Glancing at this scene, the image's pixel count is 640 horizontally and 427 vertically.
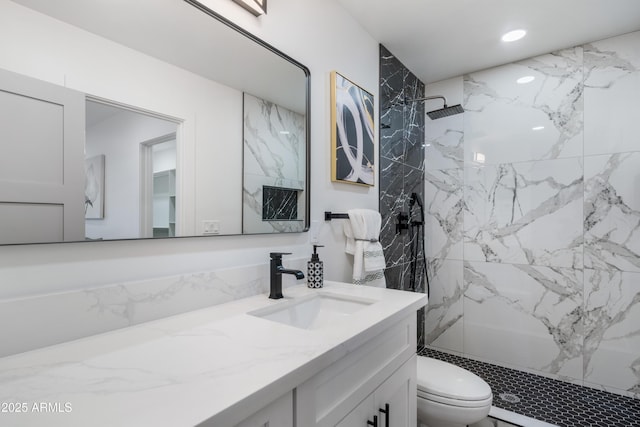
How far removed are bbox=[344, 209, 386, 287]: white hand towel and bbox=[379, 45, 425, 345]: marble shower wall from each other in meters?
0.35

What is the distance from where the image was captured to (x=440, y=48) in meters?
2.25

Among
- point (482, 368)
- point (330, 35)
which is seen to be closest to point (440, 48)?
point (330, 35)

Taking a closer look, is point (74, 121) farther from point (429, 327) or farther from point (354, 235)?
point (429, 327)

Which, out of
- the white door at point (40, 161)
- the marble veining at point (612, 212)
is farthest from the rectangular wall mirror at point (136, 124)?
the marble veining at point (612, 212)

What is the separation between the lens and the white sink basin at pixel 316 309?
118 centimetres

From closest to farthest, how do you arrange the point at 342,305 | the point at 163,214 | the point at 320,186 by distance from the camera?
the point at 163,214, the point at 342,305, the point at 320,186

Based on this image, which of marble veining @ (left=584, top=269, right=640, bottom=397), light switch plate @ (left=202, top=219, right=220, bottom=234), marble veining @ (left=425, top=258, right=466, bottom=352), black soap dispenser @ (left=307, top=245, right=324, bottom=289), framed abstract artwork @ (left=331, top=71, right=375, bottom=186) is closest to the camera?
light switch plate @ (left=202, top=219, right=220, bottom=234)

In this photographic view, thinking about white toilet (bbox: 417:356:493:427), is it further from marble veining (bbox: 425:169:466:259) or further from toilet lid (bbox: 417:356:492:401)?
marble veining (bbox: 425:169:466:259)

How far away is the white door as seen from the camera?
72 centimetres

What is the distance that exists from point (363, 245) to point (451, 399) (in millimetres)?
826

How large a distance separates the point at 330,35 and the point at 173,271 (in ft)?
4.84

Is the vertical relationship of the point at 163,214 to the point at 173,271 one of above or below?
above

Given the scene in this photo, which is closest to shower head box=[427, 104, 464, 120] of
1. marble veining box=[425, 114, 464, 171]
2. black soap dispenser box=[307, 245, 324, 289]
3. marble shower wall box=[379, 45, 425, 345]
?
marble shower wall box=[379, 45, 425, 345]

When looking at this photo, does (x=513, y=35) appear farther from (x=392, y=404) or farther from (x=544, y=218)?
(x=392, y=404)
